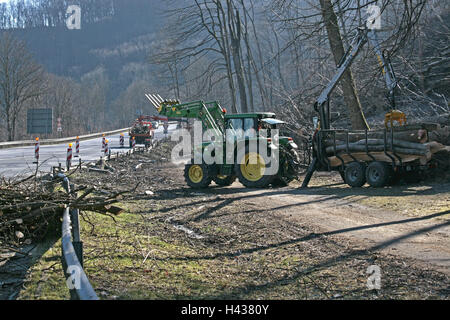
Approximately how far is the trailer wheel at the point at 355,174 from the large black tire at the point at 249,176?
2.31 metres

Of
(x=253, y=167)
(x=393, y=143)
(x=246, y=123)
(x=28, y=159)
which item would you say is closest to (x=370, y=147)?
(x=393, y=143)

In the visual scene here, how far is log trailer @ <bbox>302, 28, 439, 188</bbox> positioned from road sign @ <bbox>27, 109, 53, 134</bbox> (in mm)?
15107

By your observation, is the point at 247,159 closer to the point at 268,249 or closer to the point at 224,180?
the point at 224,180

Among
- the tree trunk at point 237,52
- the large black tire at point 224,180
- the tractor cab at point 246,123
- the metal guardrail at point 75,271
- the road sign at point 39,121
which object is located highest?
the tree trunk at point 237,52

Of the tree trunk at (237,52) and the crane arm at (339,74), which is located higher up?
the tree trunk at (237,52)

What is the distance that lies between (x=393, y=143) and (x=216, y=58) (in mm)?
43783

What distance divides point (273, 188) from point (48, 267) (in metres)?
11.1

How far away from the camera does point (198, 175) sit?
16.9m

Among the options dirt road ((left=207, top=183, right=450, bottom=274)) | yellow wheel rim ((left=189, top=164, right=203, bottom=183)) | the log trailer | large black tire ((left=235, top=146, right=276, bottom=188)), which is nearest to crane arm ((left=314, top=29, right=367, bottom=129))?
the log trailer

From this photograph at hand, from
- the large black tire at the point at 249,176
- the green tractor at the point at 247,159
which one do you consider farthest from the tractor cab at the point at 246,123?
the large black tire at the point at 249,176

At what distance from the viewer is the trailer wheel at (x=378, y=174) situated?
1511 cm

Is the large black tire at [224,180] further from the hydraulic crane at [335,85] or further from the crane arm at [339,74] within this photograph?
the crane arm at [339,74]

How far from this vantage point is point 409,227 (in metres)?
8.87
